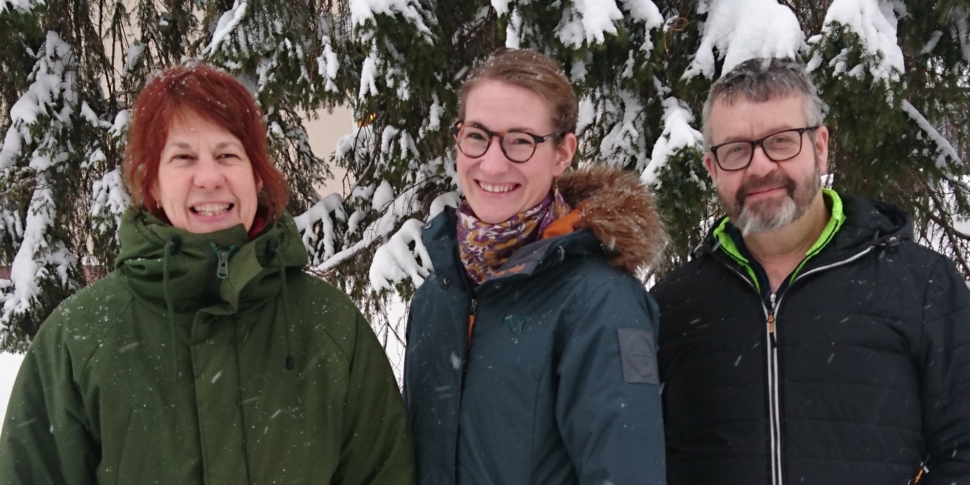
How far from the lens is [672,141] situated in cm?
300

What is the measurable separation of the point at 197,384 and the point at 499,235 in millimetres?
820

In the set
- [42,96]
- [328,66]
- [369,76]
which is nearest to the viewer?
[369,76]

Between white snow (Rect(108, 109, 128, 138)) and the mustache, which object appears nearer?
the mustache

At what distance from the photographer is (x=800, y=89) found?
1980 mm

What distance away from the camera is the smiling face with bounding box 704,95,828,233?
1.95m

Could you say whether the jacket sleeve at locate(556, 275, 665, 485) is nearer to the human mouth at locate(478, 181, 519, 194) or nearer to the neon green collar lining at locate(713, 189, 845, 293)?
the human mouth at locate(478, 181, 519, 194)

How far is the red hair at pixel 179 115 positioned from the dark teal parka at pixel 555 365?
592 mm

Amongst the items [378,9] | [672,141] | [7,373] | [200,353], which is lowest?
[7,373]

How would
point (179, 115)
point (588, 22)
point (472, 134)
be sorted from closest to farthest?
1. point (179, 115)
2. point (472, 134)
3. point (588, 22)

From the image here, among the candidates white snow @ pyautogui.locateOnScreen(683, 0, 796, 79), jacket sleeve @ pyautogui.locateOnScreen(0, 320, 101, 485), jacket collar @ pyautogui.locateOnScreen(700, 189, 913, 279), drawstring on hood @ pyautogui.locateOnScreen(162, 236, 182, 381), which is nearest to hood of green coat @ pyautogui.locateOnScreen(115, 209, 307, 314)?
drawstring on hood @ pyautogui.locateOnScreen(162, 236, 182, 381)

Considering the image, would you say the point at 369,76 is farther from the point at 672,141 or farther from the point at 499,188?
the point at 499,188

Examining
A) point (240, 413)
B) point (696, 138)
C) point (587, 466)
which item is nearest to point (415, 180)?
point (696, 138)

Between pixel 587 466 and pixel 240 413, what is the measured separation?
83cm

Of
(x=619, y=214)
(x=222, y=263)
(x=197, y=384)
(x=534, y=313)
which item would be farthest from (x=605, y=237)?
(x=197, y=384)
